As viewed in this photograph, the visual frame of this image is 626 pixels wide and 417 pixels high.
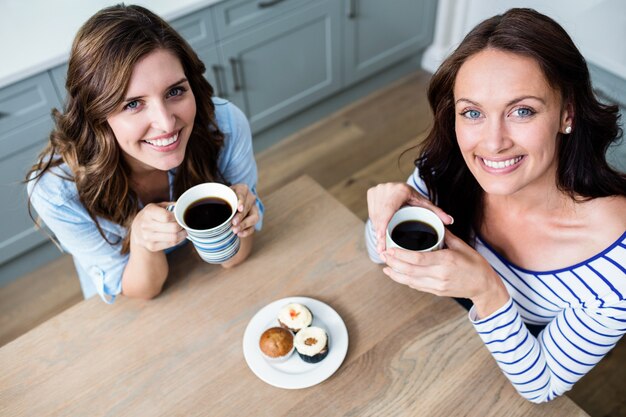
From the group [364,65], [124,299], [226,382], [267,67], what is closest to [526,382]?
A: [226,382]

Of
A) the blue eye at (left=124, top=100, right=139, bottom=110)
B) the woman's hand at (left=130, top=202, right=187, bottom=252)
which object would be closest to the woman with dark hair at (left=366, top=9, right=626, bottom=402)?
the woman's hand at (left=130, top=202, right=187, bottom=252)

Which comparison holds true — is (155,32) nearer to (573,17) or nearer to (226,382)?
(226,382)

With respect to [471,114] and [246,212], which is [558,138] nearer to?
[471,114]

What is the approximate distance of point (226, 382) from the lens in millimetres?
1125

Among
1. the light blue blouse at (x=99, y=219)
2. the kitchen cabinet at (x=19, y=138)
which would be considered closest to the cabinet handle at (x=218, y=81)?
the kitchen cabinet at (x=19, y=138)

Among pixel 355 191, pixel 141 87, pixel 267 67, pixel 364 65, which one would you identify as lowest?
pixel 355 191

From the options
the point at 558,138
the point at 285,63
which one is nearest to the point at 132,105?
the point at 558,138

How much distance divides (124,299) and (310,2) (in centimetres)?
176

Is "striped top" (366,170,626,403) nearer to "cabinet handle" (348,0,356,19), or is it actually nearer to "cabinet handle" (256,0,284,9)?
"cabinet handle" (256,0,284,9)

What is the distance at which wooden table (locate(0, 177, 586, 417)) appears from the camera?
109 cm

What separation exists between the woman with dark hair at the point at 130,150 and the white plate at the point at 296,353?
0.17 meters

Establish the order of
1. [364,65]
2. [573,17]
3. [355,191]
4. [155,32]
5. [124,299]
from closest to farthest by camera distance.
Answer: [155,32]
[124,299]
[573,17]
[355,191]
[364,65]

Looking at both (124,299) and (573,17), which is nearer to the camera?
(124,299)

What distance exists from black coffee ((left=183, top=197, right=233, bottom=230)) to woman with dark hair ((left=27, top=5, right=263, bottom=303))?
0.12 ft
